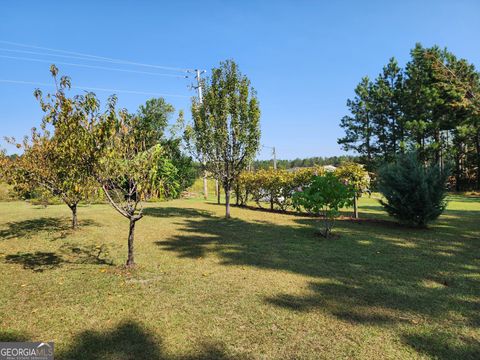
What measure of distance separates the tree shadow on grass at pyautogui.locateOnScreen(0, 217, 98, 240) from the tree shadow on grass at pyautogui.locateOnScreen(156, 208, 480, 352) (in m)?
3.76

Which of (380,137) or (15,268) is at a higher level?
(380,137)

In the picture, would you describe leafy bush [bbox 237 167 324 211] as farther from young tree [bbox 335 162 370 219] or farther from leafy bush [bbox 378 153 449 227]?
leafy bush [bbox 378 153 449 227]

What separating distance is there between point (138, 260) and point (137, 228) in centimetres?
413

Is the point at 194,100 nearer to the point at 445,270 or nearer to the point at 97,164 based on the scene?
the point at 97,164

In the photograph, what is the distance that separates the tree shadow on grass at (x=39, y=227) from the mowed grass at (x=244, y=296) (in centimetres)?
23

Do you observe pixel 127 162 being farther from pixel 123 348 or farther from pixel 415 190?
pixel 415 190

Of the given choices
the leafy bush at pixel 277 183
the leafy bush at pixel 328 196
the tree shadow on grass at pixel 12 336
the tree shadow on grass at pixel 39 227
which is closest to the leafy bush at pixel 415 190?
the leafy bush at pixel 328 196

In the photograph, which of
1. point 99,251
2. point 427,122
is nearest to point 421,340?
point 99,251

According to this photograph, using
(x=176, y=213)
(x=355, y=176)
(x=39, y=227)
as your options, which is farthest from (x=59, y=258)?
(x=355, y=176)

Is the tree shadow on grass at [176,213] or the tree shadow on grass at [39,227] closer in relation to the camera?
the tree shadow on grass at [39,227]

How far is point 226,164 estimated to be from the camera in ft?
48.4

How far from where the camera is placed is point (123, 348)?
3.56 m

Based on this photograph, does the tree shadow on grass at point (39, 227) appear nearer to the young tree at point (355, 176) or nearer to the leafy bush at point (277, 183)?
the leafy bush at point (277, 183)

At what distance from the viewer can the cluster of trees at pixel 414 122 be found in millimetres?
30156
